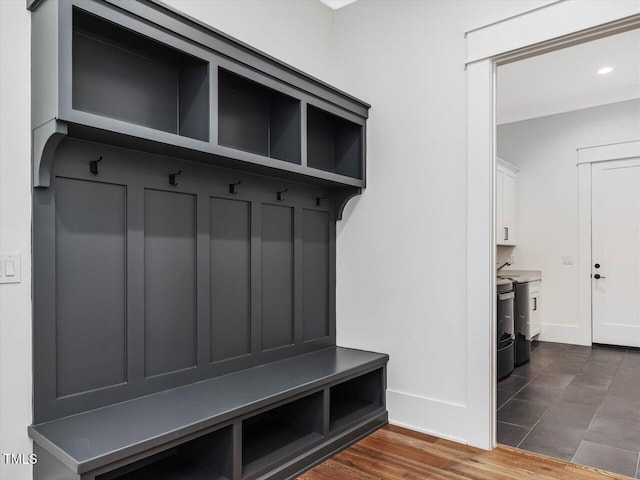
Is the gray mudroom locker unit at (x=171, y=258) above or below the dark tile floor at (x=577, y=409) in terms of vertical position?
above

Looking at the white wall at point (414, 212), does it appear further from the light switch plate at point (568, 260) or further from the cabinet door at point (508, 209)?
the light switch plate at point (568, 260)

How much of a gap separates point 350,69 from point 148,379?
245 centimetres

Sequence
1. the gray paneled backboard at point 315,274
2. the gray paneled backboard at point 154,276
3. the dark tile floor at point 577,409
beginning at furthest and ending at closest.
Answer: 1. the gray paneled backboard at point 315,274
2. the dark tile floor at point 577,409
3. the gray paneled backboard at point 154,276

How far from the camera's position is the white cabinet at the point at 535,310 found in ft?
18.2

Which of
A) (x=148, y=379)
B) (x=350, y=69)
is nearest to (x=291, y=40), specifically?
(x=350, y=69)

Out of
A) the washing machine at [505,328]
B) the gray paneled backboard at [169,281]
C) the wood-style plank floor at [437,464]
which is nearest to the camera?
the gray paneled backboard at [169,281]

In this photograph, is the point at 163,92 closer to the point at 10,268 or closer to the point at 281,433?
the point at 10,268

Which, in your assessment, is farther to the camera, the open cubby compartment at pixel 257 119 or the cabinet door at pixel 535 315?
the cabinet door at pixel 535 315

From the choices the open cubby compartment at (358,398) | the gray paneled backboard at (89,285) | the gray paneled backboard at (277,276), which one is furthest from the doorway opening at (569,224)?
the gray paneled backboard at (89,285)

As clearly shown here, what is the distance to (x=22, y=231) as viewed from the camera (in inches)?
66.7

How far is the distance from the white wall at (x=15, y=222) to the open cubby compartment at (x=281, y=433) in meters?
0.94

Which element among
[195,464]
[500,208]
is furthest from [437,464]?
[500,208]

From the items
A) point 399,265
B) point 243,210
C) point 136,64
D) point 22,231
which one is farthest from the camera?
point 399,265

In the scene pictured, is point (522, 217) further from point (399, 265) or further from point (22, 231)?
point (22, 231)
